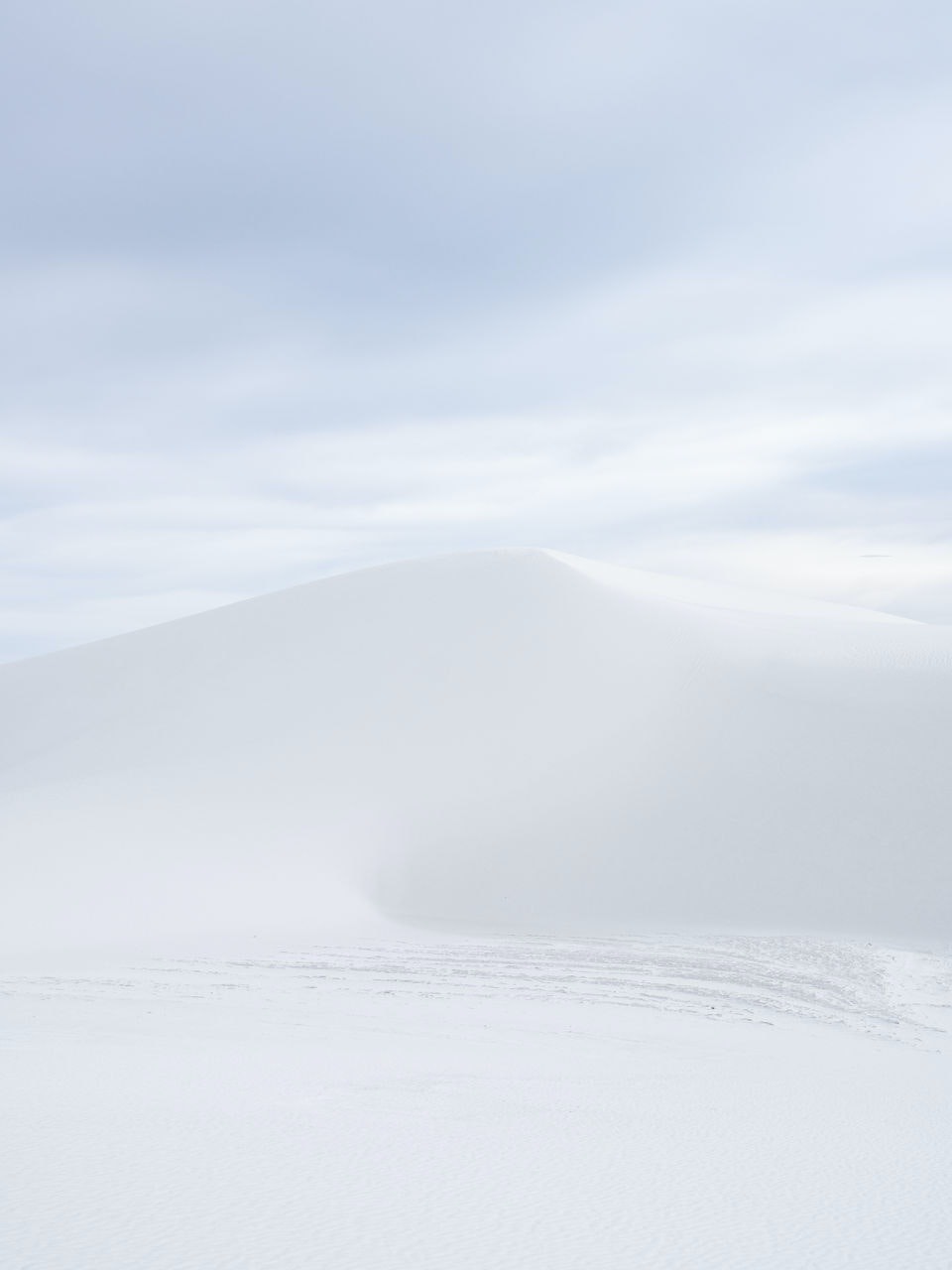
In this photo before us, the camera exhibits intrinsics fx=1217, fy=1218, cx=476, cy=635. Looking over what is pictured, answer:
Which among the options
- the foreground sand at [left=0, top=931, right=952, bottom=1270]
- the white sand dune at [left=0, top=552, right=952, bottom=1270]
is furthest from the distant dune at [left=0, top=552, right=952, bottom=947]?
the foreground sand at [left=0, top=931, right=952, bottom=1270]

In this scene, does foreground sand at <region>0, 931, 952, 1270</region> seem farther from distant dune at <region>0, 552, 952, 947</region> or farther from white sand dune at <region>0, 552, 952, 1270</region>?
distant dune at <region>0, 552, 952, 947</region>

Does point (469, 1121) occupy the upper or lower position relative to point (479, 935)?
lower

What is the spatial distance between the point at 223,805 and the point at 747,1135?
47.5ft

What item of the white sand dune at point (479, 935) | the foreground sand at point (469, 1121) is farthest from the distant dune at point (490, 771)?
the foreground sand at point (469, 1121)

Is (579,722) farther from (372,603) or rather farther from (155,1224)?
(155,1224)

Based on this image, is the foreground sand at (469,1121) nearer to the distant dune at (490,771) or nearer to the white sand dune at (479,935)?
the white sand dune at (479,935)

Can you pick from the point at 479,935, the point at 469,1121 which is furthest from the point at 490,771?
the point at 469,1121

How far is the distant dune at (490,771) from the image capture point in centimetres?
1639

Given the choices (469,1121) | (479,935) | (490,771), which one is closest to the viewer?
(469,1121)

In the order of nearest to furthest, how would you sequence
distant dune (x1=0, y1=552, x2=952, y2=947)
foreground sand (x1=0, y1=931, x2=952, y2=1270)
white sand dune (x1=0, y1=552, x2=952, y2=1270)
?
1. foreground sand (x1=0, y1=931, x2=952, y2=1270)
2. white sand dune (x1=0, y1=552, x2=952, y2=1270)
3. distant dune (x1=0, y1=552, x2=952, y2=947)

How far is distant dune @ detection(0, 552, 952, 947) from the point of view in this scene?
53.8ft

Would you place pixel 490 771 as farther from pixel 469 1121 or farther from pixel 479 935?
pixel 469 1121

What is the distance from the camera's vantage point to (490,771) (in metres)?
20.7

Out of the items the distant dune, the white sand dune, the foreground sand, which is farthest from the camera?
the distant dune
